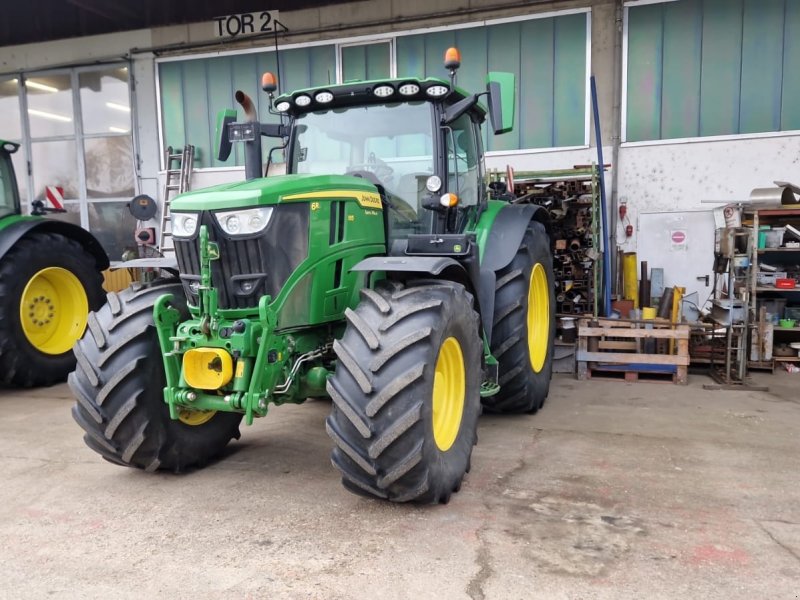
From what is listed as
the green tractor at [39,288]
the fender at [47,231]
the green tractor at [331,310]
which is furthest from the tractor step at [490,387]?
the fender at [47,231]

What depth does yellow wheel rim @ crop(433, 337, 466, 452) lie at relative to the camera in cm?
320

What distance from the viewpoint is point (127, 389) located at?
10.5ft

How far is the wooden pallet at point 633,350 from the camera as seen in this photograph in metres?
5.85

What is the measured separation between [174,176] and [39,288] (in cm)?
397

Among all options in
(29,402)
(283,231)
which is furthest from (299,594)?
(29,402)

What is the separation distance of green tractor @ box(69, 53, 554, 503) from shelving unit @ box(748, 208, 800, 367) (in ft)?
11.0

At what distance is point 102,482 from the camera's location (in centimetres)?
354

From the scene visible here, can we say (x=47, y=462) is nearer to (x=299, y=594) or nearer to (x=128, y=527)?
(x=128, y=527)

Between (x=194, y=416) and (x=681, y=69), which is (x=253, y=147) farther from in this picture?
(x=681, y=69)

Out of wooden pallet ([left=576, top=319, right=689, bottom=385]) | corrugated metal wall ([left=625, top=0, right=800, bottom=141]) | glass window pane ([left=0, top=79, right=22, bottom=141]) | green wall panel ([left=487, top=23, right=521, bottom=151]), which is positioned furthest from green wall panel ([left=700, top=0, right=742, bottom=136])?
glass window pane ([left=0, top=79, right=22, bottom=141])

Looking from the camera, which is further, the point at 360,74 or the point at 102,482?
the point at 360,74

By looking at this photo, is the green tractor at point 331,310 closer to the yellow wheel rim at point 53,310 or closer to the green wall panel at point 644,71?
the yellow wheel rim at point 53,310

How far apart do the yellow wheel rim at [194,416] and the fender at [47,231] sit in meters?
3.26

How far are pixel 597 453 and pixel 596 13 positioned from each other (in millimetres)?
5937
